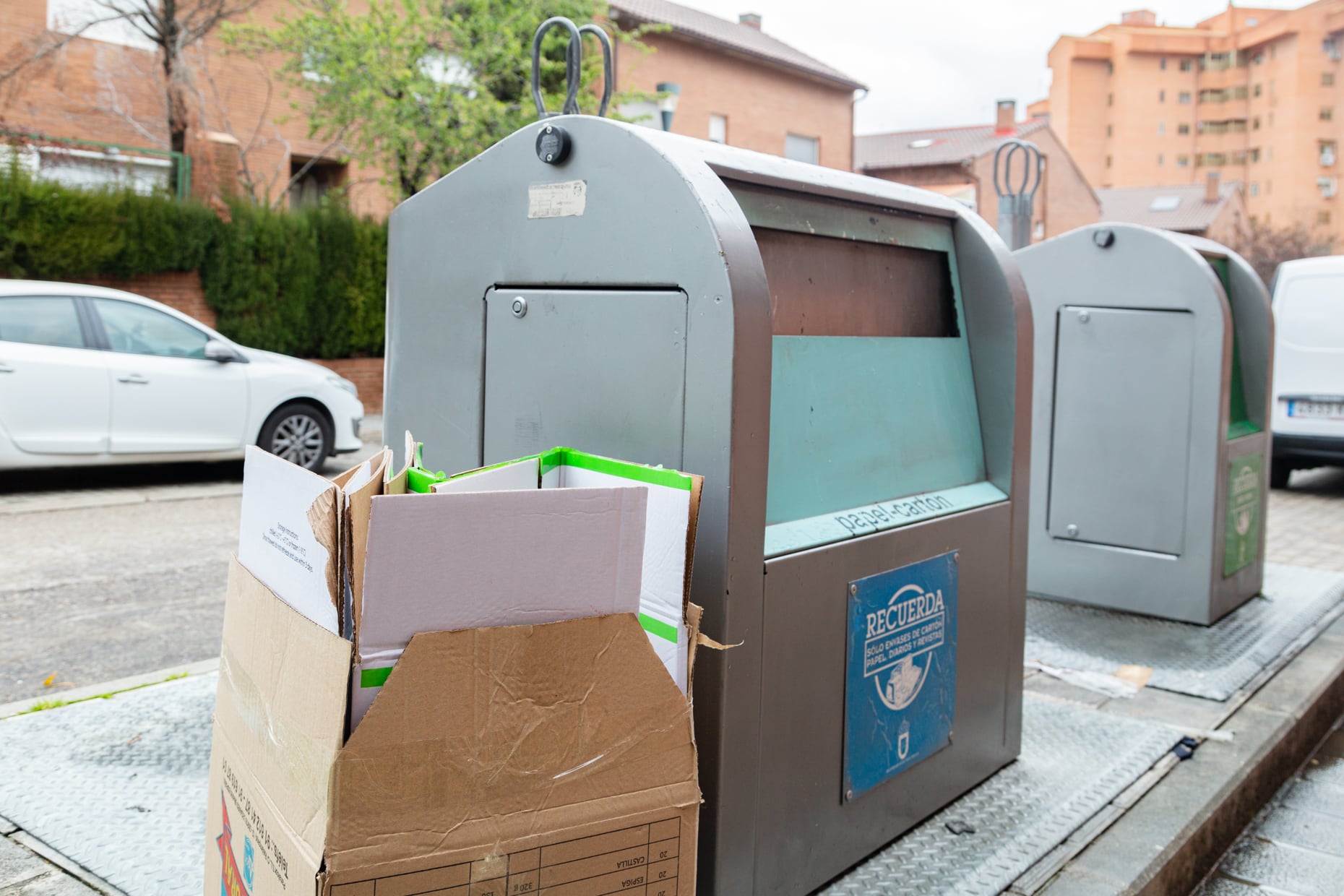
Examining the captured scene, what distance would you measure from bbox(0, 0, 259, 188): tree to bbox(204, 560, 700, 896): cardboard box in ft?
47.4

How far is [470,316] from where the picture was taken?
8.27 ft

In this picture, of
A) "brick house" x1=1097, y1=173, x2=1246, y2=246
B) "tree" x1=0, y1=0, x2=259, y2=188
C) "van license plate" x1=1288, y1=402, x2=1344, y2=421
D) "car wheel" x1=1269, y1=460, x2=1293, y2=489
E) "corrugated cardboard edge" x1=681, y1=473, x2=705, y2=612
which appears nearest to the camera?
"corrugated cardboard edge" x1=681, y1=473, x2=705, y2=612

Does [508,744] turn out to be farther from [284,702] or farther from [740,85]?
[740,85]

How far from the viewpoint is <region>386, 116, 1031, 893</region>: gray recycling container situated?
2064 mm

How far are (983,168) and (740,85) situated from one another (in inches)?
525

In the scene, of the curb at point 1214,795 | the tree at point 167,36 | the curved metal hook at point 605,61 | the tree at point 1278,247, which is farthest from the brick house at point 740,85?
the curved metal hook at point 605,61

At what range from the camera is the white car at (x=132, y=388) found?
777 centimetres

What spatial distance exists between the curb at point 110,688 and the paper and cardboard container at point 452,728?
6.56ft

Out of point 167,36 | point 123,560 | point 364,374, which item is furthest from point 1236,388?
point 167,36

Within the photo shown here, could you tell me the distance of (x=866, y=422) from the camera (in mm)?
2545

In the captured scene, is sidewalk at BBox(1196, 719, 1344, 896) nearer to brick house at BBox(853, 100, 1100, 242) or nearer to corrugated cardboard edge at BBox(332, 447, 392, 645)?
corrugated cardboard edge at BBox(332, 447, 392, 645)

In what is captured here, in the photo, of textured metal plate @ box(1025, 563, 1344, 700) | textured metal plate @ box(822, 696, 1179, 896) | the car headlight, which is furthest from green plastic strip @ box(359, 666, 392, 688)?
the car headlight

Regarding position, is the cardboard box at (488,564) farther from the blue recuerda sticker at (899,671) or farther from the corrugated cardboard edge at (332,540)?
the blue recuerda sticker at (899,671)

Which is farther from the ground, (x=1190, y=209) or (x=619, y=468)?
(x=1190, y=209)
